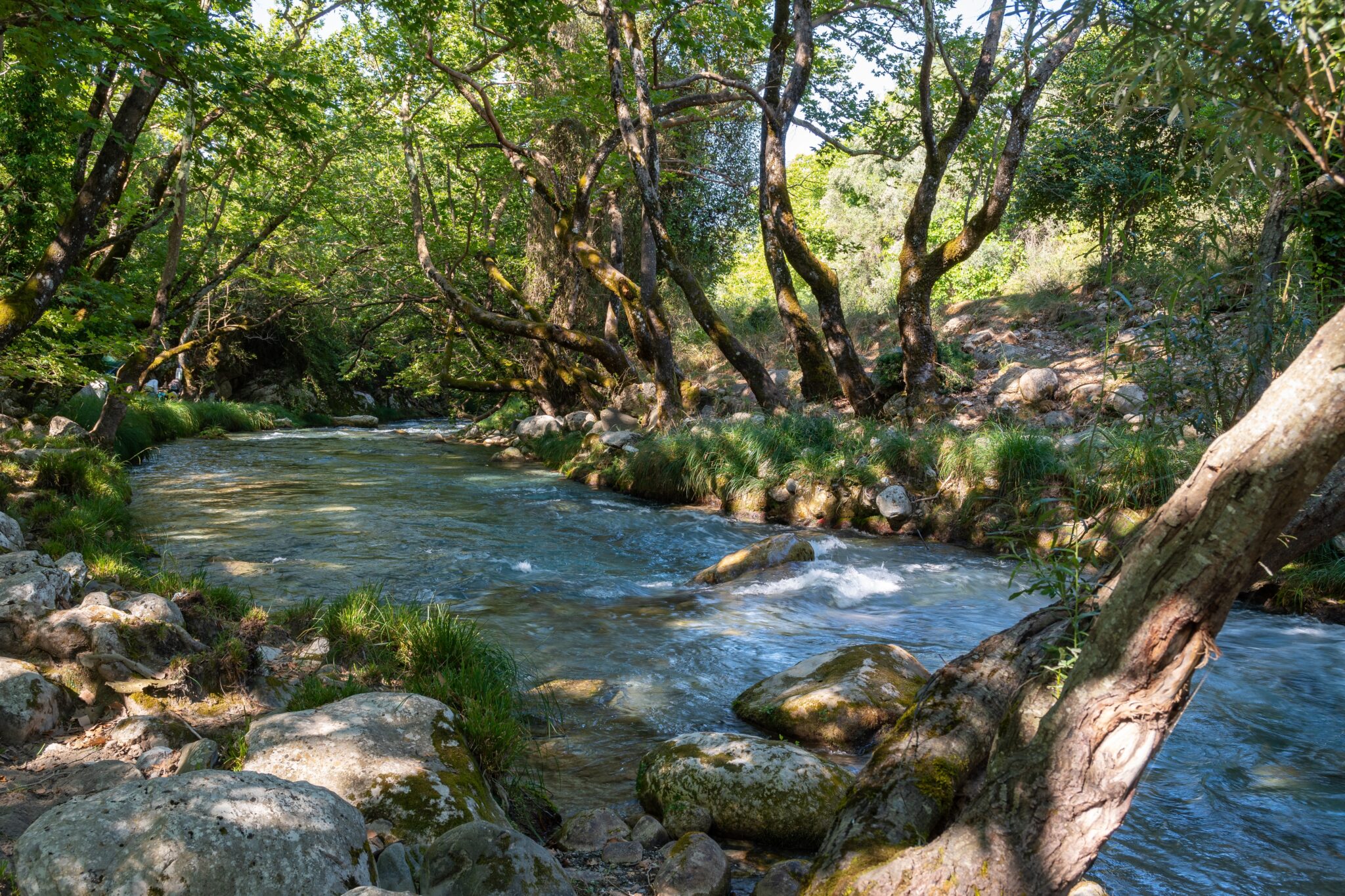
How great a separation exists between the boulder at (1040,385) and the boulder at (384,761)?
34.2 ft

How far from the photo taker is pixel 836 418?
1191 centimetres

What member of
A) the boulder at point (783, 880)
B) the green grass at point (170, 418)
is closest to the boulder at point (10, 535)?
the boulder at point (783, 880)

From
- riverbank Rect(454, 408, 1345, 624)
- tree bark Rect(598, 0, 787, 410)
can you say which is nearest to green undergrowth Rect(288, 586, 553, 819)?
riverbank Rect(454, 408, 1345, 624)

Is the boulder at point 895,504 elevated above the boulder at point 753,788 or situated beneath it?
elevated above

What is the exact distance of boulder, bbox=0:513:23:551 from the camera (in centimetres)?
510

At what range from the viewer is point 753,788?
3516 millimetres

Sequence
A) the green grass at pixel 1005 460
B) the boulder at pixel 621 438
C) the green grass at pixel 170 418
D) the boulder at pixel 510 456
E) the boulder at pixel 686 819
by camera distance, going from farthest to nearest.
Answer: the boulder at pixel 510 456 → the boulder at pixel 621 438 → the green grass at pixel 170 418 → the green grass at pixel 1005 460 → the boulder at pixel 686 819

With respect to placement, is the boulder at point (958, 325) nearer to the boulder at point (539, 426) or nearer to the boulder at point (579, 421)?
the boulder at point (579, 421)

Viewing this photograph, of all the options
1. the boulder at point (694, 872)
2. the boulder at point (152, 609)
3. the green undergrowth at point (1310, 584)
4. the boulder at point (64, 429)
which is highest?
the boulder at point (64, 429)

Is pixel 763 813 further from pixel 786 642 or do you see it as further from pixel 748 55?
pixel 748 55

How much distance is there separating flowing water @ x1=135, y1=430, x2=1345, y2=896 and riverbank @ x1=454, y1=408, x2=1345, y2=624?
0.47 meters

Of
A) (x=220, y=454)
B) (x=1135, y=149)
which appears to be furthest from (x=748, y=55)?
(x=220, y=454)

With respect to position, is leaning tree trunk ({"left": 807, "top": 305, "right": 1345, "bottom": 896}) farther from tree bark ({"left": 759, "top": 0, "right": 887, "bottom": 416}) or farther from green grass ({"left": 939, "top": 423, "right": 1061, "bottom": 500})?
tree bark ({"left": 759, "top": 0, "right": 887, "bottom": 416})

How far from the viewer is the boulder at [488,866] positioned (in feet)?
8.18
